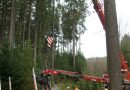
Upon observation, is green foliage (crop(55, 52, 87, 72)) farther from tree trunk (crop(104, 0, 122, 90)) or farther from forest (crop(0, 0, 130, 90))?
tree trunk (crop(104, 0, 122, 90))

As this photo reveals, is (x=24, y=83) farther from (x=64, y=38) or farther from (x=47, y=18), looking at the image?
(x=64, y=38)

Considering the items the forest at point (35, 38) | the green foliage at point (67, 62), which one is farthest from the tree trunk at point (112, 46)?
the green foliage at point (67, 62)

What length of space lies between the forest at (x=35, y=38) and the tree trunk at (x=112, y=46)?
49.0ft

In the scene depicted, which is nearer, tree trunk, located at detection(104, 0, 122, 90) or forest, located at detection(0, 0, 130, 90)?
tree trunk, located at detection(104, 0, 122, 90)

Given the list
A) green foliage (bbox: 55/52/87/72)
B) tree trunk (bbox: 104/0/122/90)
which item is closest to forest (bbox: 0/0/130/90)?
green foliage (bbox: 55/52/87/72)

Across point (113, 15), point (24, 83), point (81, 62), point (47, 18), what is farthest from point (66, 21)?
point (113, 15)

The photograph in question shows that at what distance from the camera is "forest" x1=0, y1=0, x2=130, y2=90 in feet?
94.7

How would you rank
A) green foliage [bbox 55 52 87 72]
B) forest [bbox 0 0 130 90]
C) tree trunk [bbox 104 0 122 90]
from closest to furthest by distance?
tree trunk [bbox 104 0 122 90]
forest [bbox 0 0 130 90]
green foliage [bbox 55 52 87 72]

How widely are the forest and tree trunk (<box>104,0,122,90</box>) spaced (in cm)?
1495

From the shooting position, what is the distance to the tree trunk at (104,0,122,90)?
10.8m

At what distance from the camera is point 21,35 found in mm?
61688

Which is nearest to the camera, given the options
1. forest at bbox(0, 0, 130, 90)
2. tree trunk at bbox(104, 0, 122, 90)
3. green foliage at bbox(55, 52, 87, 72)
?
tree trunk at bbox(104, 0, 122, 90)

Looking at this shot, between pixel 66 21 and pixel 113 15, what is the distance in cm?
5734

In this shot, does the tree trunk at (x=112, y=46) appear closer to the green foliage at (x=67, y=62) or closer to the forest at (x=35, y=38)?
the forest at (x=35, y=38)
